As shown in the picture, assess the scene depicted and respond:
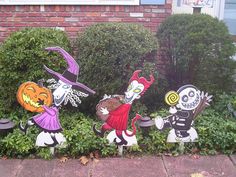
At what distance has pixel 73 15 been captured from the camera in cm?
580

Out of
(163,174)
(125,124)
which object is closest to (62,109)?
(125,124)

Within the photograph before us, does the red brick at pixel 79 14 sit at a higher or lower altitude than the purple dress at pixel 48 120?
higher

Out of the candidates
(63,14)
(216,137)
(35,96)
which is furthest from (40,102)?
(63,14)

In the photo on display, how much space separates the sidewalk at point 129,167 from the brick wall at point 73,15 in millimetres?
2431

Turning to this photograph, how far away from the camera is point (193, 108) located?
4.21 meters

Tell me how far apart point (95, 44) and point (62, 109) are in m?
0.91

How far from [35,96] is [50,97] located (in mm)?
158

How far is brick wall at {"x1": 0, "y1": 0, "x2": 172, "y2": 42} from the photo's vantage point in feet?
18.9

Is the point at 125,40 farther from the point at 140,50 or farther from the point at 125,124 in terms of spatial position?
the point at 125,124

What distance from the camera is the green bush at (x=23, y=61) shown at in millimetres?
4488

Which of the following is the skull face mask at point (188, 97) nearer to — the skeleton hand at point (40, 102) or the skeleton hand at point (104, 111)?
the skeleton hand at point (104, 111)

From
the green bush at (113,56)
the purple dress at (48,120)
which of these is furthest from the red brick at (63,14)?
the purple dress at (48,120)

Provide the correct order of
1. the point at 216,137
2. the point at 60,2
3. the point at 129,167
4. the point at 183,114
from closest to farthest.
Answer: the point at 129,167 → the point at 183,114 → the point at 216,137 → the point at 60,2

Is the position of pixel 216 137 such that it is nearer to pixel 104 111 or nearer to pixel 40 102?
pixel 104 111
